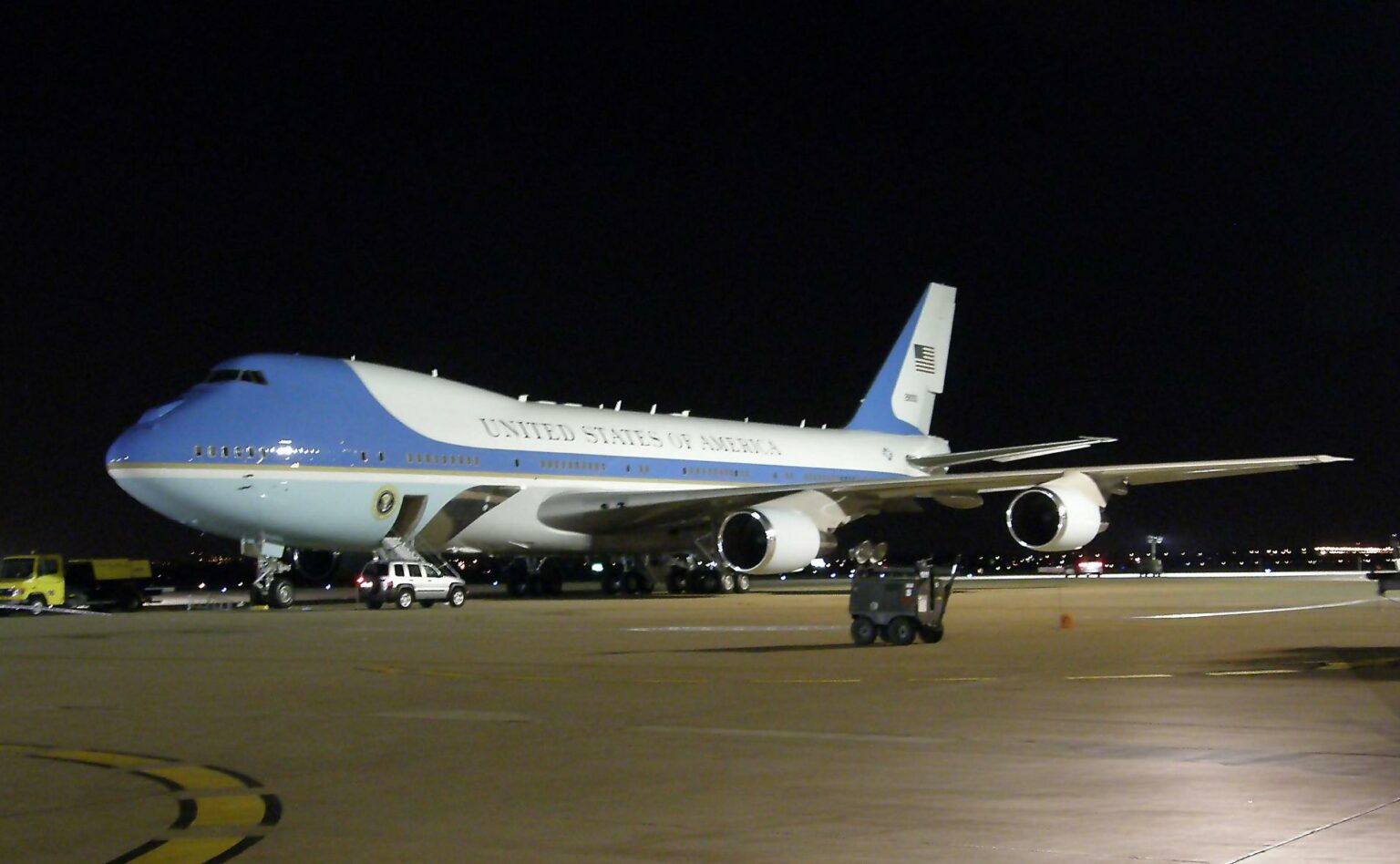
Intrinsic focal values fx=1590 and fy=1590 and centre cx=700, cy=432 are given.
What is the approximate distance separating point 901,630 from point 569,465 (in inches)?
715

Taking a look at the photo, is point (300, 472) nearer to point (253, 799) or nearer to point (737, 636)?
point (737, 636)

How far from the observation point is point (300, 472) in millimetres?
30500

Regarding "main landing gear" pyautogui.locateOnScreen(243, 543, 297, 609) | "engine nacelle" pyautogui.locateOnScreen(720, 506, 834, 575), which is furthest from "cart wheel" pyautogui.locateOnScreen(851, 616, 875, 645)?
"main landing gear" pyautogui.locateOnScreen(243, 543, 297, 609)

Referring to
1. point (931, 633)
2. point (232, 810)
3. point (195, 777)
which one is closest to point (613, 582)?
point (931, 633)

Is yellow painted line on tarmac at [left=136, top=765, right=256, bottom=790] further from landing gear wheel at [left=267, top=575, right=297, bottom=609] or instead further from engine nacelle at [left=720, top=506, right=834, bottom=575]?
engine nacelle at [left=720, top=506, right=834, bottom=575]

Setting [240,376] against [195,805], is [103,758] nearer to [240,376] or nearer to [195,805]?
[195,805]

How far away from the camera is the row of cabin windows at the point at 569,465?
3578 cm

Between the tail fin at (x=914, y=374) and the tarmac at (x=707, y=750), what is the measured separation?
28.7 metres

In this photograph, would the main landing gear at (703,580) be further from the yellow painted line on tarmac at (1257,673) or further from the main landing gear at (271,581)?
the yellow painted line on tarmac at (1257,673)

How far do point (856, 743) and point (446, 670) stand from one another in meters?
6.89

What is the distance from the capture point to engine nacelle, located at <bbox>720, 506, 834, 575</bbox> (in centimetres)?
3306

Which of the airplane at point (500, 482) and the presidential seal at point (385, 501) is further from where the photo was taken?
the presidential seal at point (385, 501)

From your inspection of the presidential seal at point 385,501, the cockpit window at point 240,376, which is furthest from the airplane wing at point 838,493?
the cockpit window at point 240,376

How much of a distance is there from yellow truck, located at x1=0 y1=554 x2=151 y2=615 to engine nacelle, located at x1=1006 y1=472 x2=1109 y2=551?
21110 mm
